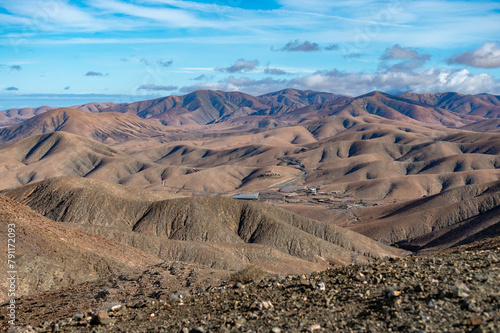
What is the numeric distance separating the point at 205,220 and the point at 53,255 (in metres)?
Answer: 41.9

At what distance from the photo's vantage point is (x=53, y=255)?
35.2m

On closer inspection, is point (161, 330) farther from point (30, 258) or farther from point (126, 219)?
point (126, 219)

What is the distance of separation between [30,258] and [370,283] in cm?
2787

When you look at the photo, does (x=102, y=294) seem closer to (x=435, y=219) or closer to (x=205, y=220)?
(x=205, y=220)

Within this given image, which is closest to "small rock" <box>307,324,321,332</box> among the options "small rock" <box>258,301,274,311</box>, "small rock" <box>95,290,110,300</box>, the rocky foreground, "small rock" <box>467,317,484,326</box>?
the rocky foreground

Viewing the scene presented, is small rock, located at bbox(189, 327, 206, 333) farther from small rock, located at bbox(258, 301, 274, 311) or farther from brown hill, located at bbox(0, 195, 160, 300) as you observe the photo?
brown hill, located at bbox(0, 195, 160, 300)

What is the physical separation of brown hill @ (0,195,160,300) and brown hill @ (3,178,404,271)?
26.9 metres

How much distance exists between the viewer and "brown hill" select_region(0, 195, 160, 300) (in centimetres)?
3139

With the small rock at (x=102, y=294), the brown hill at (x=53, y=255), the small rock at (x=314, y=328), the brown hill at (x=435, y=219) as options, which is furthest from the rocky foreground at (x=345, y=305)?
the brown hill at (x=435, y=219)

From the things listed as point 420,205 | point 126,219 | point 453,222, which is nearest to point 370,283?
point 126,219

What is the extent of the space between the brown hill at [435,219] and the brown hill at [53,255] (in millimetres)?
57961

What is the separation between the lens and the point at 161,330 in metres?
14.0

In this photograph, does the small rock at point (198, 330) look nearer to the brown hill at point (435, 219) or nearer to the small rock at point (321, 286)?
the small rock at point (321, 286)

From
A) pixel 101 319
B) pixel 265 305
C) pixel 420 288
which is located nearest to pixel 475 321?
pixel 420 288
